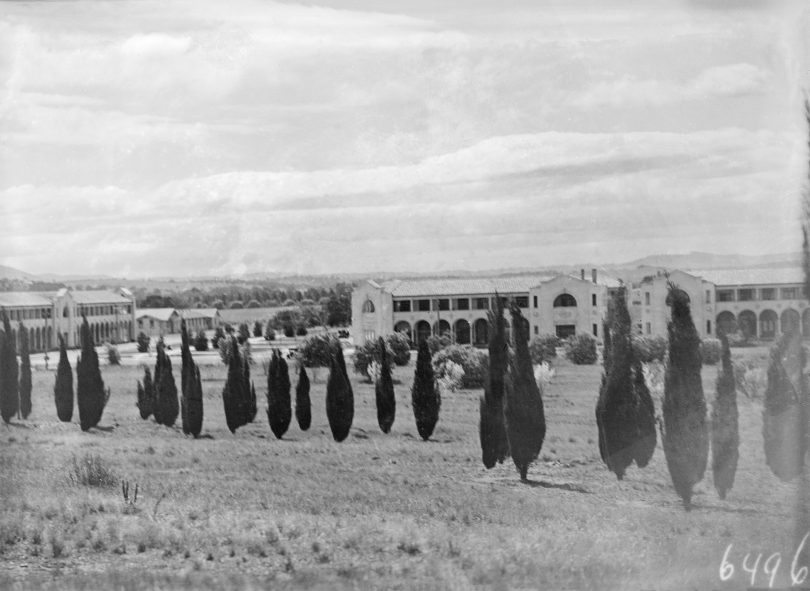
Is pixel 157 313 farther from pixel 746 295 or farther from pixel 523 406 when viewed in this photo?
pixel 746 295

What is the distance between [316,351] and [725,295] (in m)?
2.89

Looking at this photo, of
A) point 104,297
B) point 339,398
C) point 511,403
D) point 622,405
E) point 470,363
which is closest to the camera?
point 622,405

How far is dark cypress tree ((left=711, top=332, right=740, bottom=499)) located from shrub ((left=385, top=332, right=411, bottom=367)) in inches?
83.5

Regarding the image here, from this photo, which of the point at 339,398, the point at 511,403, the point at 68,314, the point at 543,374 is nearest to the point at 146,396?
the point at 68,314

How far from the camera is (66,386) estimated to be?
24.1 feet

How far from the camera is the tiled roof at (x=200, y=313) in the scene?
7.30 metres

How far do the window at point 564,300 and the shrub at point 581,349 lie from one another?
0.73 feet

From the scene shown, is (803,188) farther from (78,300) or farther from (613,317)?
(78,300)

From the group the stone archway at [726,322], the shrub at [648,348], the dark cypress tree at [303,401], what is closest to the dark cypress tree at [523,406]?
the shrub at [648,348]

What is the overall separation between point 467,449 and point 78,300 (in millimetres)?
3226

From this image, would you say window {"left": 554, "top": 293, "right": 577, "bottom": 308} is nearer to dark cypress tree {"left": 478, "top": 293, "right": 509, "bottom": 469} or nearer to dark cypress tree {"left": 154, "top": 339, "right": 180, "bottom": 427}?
dark cypress tree {"left": 478, "top": 293, "right": 509, "bottom": 469}

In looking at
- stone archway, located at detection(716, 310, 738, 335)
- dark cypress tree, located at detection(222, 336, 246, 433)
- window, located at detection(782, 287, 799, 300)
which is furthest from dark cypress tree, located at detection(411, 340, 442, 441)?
window, located at detection(782, 287, 799, 300)

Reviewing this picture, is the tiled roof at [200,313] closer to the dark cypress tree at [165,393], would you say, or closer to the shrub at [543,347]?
the dark cypress tree at [165,393]

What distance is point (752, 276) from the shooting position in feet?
20.9
